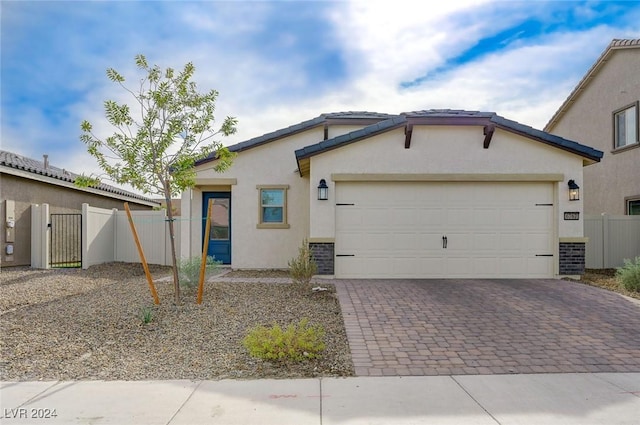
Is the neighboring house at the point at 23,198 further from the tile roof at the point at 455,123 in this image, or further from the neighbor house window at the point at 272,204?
the tile roof at the point at 455,123

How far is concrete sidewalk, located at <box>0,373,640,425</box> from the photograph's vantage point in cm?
353

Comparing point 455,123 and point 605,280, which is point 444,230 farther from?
point 605,280

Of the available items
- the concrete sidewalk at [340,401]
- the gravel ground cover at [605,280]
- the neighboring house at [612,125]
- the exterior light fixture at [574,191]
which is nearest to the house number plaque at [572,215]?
the exterior light fixture at [574,191]

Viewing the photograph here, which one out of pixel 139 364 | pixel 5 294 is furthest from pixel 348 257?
pixel 5 294

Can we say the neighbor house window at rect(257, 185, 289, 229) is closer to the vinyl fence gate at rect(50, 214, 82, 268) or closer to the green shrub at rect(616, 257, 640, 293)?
the vinyl fence gate at rect(50, 214, 82, 268)

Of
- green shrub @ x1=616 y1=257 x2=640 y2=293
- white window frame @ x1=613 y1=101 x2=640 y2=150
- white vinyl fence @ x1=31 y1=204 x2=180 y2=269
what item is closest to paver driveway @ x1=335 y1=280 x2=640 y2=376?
green shrub @ x1=616 y1=257 x2=640 y2=293

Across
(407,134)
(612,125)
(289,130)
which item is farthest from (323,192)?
(612,125)

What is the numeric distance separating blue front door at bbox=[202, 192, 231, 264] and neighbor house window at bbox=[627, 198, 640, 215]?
1381 centimetres

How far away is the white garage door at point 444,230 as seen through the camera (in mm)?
10320

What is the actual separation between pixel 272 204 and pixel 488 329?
7.65 meters

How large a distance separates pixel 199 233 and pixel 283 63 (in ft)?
19.3

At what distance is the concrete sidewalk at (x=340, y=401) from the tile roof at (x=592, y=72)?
1403 centimetres

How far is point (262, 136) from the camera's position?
12.2 meters

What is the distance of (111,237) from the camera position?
13680mm
